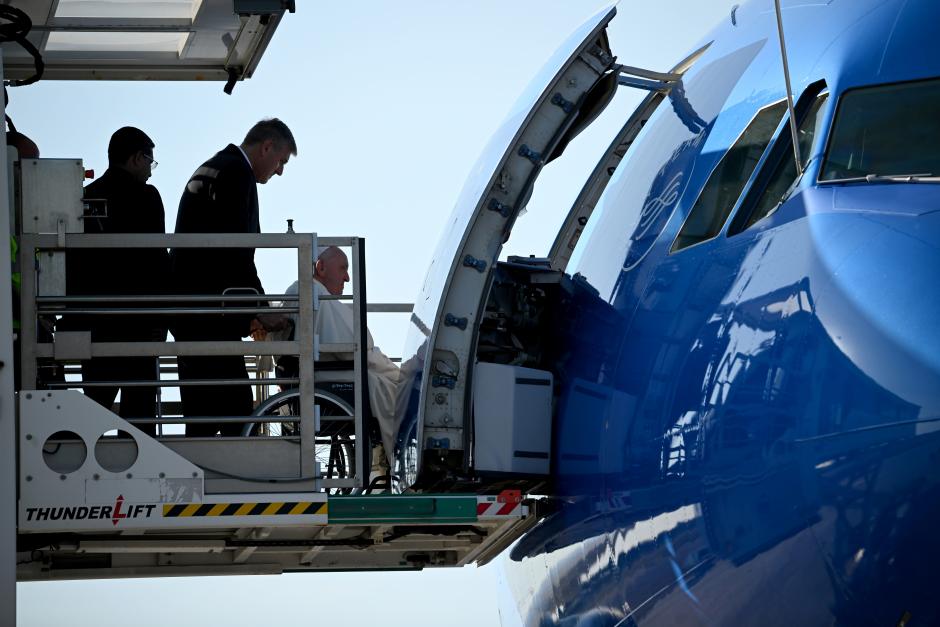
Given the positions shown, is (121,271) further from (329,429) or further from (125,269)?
(329,429)

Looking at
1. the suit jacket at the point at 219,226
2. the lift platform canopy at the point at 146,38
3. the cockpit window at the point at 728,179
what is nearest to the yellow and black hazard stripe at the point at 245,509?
the suit jacket at the point at 219,226

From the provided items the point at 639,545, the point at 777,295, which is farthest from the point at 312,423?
the point at 777,295

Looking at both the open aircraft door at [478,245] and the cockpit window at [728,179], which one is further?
the open aircraft door at [478,245]

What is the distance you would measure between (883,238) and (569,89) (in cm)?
323

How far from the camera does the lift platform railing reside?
7.84 metres

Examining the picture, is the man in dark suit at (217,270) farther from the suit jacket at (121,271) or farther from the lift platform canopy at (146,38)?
the lift platform canopy at (146,38)

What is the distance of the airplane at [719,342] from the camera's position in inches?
201

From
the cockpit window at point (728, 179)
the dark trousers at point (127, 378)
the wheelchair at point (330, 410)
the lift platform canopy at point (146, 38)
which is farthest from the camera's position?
the lift platform canopy at point (146, 38)

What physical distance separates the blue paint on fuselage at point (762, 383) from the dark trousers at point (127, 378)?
7.99 feet

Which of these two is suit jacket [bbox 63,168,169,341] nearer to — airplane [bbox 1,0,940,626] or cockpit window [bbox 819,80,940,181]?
airplane [bbox 1,0,940,626]

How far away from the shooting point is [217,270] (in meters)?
8.92

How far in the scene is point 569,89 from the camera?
27.1 ft

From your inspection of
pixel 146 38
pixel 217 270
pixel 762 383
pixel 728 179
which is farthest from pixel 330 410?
pixel 762 383

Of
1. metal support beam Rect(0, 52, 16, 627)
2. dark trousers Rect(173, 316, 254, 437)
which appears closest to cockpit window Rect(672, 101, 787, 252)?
dark trousers Rect(173, 316, 254, 437)
